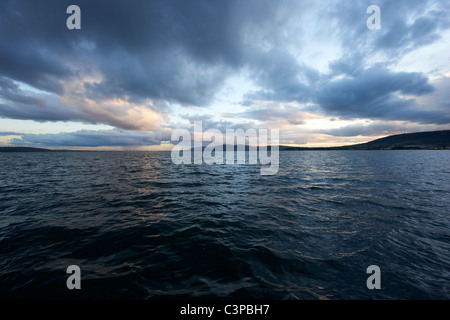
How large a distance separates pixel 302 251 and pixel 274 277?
85.0 inches

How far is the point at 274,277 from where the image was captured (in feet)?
18.2

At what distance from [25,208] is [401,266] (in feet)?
69.6

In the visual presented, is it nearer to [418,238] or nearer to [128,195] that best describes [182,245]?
[128,195]

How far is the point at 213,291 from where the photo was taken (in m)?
4.98

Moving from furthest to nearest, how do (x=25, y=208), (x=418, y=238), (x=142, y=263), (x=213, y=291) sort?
(x=25, y=208)
(x=418, y=238)
(x=142, y=263)
(x=213, y=291)

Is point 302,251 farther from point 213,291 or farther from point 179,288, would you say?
point 179,288

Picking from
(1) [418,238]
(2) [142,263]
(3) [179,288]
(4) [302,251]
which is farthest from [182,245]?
(1) [418,238]

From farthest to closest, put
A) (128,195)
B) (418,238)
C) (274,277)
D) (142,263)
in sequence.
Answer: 1. (128,195)
2. (418,238)
3. (142,263)
4. (274,277)

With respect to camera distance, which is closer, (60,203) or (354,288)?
(354,288)

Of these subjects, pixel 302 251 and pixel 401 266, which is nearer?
pixel 401 266
